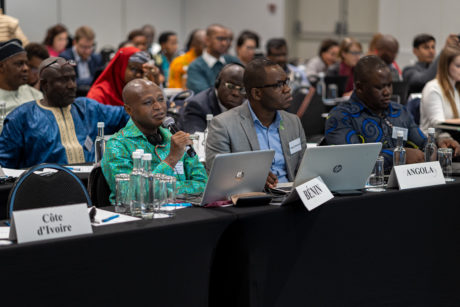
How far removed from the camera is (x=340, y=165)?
2.72 m

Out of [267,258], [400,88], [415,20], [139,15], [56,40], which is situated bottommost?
[267,258]

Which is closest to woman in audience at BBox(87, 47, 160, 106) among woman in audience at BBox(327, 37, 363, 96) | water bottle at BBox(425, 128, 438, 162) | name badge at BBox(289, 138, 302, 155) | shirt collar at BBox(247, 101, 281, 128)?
shirt collar at BBox(247, 101, 281, 128)

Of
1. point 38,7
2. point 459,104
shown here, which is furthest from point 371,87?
point 38,7

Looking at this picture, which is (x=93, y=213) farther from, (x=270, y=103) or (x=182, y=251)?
(x=270, y=103)

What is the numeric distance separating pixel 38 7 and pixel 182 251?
11.3 m

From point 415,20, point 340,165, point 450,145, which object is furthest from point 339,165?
point 415,20

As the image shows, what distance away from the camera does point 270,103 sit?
3.37 m

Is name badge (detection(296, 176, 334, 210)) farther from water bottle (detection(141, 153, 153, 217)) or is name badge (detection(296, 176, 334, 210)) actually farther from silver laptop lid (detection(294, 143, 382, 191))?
water bottle (detection(141, 153, 153, 217))

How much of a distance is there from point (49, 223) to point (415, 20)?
1071 cm

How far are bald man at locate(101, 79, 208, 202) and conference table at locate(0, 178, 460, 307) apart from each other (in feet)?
1.75

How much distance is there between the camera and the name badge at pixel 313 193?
8.29ft

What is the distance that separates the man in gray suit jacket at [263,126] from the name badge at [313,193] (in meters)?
0.73

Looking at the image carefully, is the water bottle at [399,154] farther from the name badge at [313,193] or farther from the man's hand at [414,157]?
the name badge at [313,193]

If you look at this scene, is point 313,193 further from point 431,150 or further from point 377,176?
point 431,150
